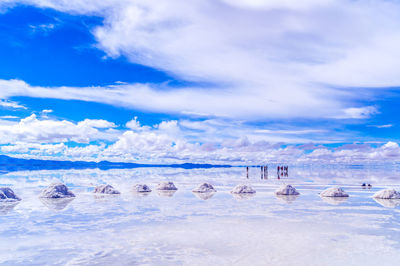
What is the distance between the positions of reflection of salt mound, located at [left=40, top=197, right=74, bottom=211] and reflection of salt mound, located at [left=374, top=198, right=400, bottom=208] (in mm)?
20724

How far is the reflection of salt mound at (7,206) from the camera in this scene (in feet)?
60.1

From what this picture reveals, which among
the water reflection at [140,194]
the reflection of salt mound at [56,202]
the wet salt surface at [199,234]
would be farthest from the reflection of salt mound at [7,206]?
the water reflection at [140,194]

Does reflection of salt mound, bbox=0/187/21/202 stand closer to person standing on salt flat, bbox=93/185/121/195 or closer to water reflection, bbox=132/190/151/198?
person standing on salt flat, bbox=93/185/121/195

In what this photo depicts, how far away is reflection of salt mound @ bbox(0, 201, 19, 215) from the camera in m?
18.3

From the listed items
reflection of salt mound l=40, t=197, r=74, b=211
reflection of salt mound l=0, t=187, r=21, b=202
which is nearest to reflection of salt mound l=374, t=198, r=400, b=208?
reflection of salt mound l=40, t=197, r=74, b=211

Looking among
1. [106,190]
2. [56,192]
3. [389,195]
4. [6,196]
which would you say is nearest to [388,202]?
[389,195]

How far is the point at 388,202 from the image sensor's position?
22.2 meters

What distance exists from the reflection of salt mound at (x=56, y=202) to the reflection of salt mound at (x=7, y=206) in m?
1.78

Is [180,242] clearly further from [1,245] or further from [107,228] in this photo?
[1,245]

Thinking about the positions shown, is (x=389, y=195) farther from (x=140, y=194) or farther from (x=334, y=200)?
(x=140, y=194)

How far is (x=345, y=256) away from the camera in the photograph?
1003 cm

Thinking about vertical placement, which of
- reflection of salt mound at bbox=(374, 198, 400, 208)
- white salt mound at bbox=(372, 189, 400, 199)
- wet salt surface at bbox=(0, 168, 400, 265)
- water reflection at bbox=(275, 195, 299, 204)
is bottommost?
wet salt surface at bbox=(0, 168, 400, 265)

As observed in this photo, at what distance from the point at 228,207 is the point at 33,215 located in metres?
11.1

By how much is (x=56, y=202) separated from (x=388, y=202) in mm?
23203
